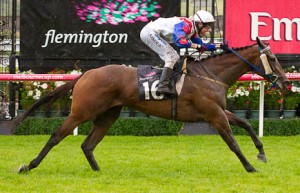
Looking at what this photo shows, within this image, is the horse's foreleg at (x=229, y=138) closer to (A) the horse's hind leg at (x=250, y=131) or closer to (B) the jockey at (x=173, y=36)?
(A) the horse's hind leg at (x=250, y=131)

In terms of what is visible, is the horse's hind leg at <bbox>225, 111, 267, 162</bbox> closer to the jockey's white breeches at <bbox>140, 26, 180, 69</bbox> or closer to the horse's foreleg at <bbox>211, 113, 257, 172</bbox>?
the horse's foreleg at <bbox>211, 113, 257, 172</bbox>

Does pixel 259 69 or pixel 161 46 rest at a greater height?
pixel 161 46

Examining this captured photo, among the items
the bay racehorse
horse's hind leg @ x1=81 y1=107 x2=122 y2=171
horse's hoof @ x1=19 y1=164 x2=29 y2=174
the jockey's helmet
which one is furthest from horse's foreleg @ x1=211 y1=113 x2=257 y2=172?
horse's hoof @ x1=19 y1=164 x2=29 y2=174

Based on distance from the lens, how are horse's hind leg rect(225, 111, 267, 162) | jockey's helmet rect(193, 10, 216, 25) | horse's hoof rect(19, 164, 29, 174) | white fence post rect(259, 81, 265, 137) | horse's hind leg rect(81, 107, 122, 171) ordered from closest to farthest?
horse's hoof rect(19, 164, 29, 174) → jockey's helmet rect(193, 10, 216, 25) → horse's hind leg rect(225, 111, 267, 162) → horse's hind leg rect(81, 107, 122, 171) → white fence post rect(259, 81, 265, 137)

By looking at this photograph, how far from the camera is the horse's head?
9.18 metres

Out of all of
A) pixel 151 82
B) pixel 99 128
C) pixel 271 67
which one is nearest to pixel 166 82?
pixel 151 82

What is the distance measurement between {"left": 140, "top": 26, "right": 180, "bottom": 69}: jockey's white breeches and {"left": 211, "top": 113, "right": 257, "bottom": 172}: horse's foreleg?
0.79 metres

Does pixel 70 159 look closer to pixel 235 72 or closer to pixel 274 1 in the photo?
pixel 235 72

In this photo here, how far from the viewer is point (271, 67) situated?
9211 millimetres

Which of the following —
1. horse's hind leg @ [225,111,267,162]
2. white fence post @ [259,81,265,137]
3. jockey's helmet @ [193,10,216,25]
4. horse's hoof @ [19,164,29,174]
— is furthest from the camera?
white fence post @ [259,81,265,137]

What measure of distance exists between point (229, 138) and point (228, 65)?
910 millimetres

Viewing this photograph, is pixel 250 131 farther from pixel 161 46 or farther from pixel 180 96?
pixel 161 46

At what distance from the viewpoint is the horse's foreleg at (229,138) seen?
888 cm

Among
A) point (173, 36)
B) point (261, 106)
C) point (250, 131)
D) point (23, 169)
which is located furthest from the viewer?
point (261, 106)
